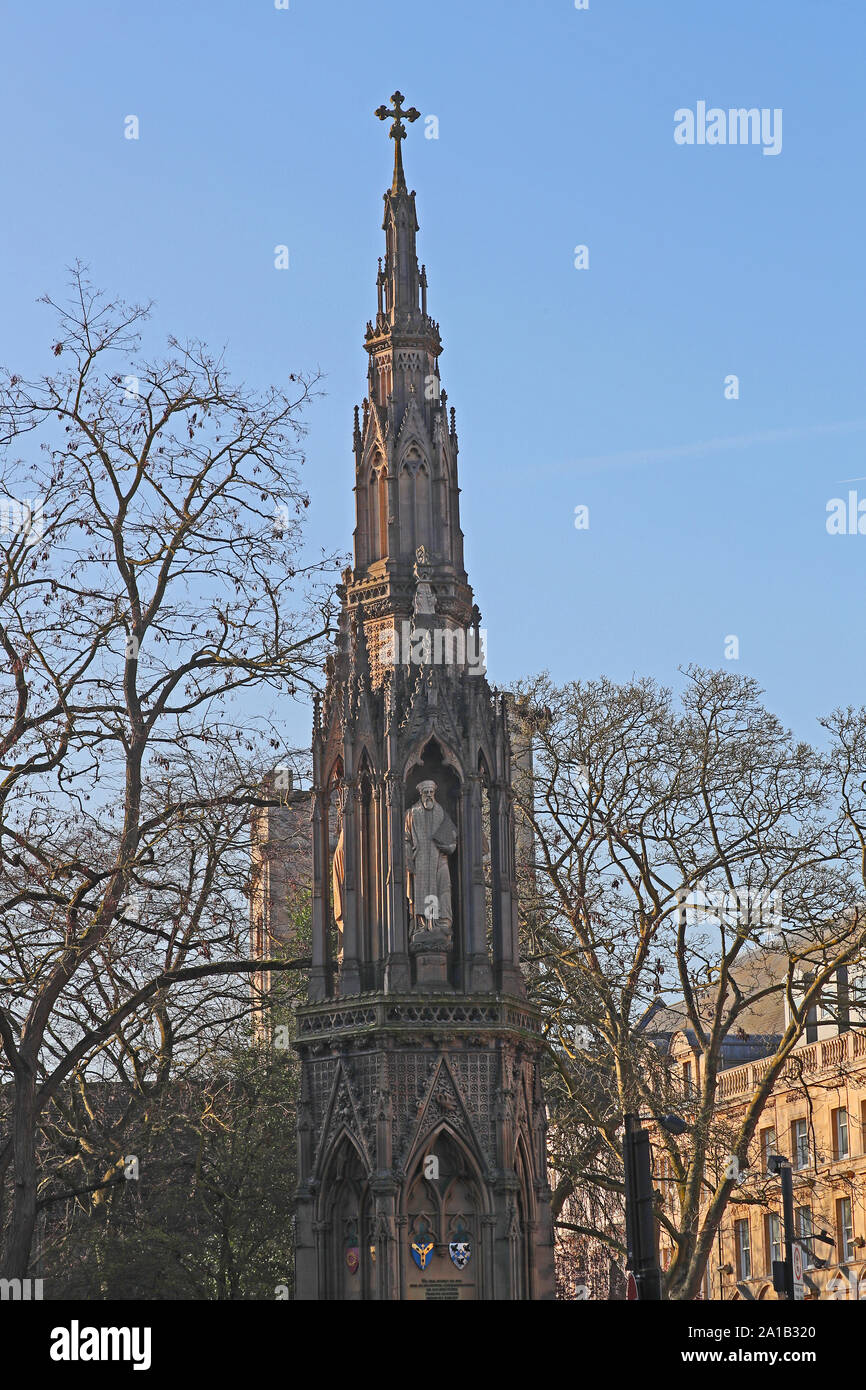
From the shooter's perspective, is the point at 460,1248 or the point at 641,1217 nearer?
the point at 641,1217

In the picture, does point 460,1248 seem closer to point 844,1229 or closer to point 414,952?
point 414,952

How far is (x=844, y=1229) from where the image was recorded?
55.4m

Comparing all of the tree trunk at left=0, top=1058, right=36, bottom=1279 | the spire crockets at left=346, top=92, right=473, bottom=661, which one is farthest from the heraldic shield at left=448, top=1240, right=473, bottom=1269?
the spire crockets at left=346, top=92, right=473, bottom=661

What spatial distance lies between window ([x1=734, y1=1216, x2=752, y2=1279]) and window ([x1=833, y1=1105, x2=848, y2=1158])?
21.1 ft

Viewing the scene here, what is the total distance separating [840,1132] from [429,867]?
3834cm

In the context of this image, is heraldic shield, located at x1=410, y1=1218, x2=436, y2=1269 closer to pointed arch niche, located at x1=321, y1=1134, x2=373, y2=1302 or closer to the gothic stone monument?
the gothic stone monument

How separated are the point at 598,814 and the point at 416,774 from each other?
11.1 metres

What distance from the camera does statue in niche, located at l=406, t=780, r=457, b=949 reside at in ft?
69.3

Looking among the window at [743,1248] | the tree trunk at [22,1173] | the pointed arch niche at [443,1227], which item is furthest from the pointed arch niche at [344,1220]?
the window at [743,1248]

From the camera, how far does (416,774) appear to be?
71.8 feet

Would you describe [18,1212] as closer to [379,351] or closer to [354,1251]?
[354,1251]

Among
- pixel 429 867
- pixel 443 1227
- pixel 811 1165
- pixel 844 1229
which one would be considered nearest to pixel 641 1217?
pixel 443 1227

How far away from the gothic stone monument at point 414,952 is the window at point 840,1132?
35.9 meters
